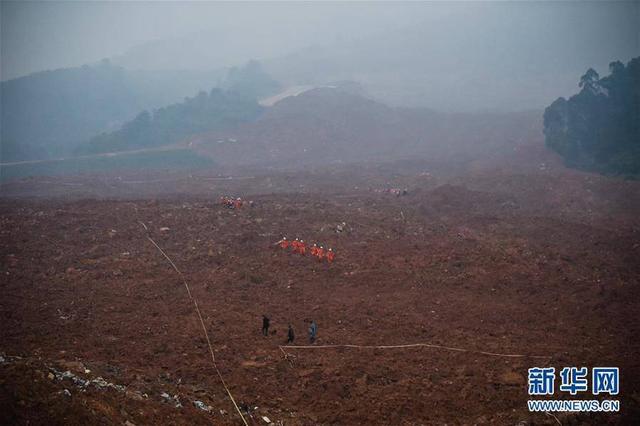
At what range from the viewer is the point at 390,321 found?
13141 millimetres

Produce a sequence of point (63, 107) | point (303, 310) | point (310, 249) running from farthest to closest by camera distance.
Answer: point (63, 107) < point (310, 249) < point (303, 310)

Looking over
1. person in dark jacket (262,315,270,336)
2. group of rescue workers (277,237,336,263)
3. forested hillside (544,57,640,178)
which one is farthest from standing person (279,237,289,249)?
forested hillside (544,57,640,178)

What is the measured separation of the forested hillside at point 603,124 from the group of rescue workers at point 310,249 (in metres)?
28.6

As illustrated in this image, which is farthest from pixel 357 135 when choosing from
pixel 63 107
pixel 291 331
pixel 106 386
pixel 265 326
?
pixel 63 107

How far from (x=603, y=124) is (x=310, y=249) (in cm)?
3432

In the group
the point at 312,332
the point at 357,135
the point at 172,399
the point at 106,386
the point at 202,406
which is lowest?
the point at 202,406

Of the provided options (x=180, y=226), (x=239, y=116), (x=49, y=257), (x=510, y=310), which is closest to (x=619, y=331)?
(x=510, y=310)

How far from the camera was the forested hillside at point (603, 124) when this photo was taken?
3481 cm

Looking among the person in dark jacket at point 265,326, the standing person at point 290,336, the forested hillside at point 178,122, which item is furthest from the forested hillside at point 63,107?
the standing person at point 290,336

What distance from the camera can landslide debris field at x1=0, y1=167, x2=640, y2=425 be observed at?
9.17 metres

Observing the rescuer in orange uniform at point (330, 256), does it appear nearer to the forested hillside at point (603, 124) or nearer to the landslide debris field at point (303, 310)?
the landslide debris field at point (303, 310)

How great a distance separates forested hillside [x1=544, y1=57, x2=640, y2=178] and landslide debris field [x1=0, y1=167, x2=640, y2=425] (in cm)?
1307

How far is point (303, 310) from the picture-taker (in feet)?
45.7

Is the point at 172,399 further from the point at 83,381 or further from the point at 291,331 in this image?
the point at 291,331
